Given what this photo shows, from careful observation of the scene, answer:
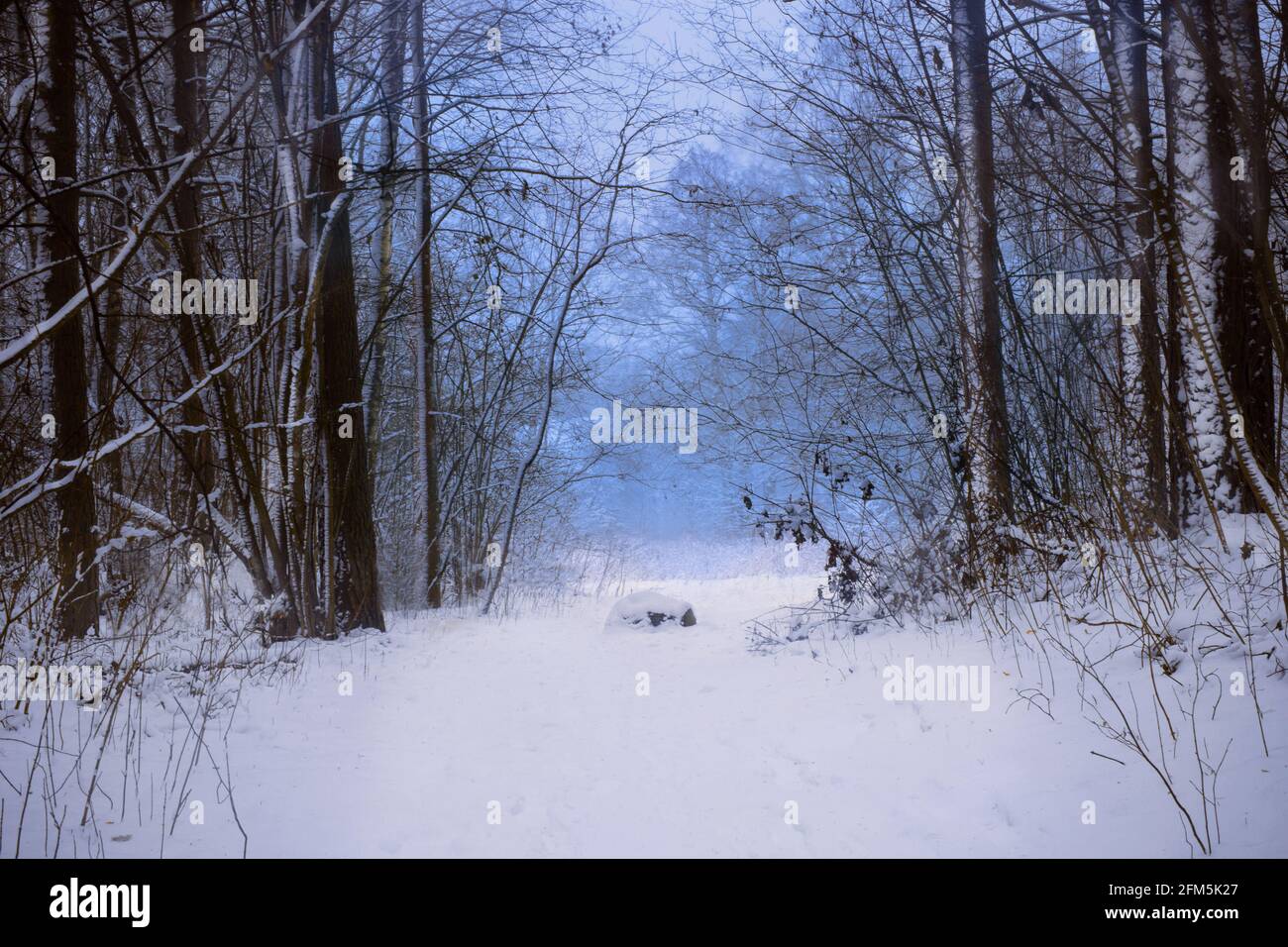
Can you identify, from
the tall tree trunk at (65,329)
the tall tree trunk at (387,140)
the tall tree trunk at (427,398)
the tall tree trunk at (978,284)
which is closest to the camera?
the tall tree trunk at (65,329)

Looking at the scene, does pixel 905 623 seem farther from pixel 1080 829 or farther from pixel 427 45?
pixel 427 45

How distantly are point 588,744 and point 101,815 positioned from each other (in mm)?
1814

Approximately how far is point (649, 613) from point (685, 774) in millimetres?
4898

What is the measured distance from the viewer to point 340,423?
6.27 metres

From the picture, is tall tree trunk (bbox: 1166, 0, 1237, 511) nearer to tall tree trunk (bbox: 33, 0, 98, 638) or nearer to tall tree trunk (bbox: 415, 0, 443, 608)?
tall tree trunk (bbox: 33, 0, 98, 638)

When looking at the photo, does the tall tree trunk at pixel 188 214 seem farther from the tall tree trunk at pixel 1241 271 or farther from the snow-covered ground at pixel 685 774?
the tall tree trunk at pixel 1241 271

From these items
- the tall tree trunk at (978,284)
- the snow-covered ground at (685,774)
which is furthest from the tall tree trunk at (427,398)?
the tall tree trunk at (978,284)

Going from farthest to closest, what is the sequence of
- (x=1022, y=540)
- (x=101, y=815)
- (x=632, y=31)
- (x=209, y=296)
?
1. (x=632, y=31)
2. (x=1022, y=540)
3. (x=209, y=296)
4. (x=101, y=815)

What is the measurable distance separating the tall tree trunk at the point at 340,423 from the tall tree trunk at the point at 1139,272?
524cm

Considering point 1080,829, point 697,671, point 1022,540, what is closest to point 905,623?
point 1022,540

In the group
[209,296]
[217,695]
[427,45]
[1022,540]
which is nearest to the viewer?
[217,695]

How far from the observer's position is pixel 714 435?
1836cm

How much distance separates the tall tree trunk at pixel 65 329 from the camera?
3.88 m

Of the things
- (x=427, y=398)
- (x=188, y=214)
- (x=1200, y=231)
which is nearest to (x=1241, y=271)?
(x=1200, y=231)
